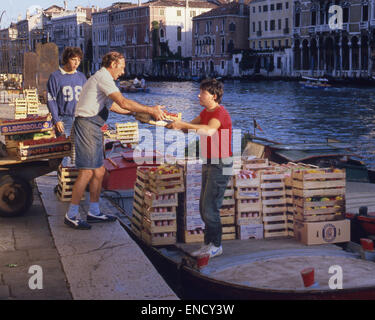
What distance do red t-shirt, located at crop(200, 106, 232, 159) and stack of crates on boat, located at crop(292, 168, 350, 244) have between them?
1.35 m

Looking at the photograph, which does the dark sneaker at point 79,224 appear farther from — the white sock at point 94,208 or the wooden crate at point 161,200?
the wooden crate at point 161,200

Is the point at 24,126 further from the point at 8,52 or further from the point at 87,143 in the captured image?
the point at 8,52

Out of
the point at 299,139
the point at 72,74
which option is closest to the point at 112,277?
the point at 72,74

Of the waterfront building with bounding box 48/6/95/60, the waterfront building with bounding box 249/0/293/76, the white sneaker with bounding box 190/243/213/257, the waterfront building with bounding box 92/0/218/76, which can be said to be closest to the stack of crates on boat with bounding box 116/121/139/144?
the white sneaker with bounding box 190/243/213/257

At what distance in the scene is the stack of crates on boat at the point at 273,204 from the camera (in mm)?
5793

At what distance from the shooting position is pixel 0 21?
796 inches

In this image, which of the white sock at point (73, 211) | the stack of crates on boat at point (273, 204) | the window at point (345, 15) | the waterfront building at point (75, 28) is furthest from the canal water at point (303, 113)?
the waterfront building at point (75, 28)

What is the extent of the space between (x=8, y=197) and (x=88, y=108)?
47.9 inches

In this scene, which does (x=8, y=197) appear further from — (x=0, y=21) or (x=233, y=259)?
(x=0, y=21)

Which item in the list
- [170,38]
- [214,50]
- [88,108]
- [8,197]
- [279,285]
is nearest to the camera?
[279,285]

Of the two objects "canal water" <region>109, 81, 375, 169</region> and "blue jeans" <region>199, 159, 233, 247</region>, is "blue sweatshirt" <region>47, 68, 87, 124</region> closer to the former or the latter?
"blue jeans" <region>199, 159, 233, 247</region>

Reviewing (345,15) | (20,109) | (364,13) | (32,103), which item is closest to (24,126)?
(20,109)

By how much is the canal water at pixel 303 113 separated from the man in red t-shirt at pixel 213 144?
1375 centimetres

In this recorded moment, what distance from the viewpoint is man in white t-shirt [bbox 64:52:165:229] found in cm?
488
